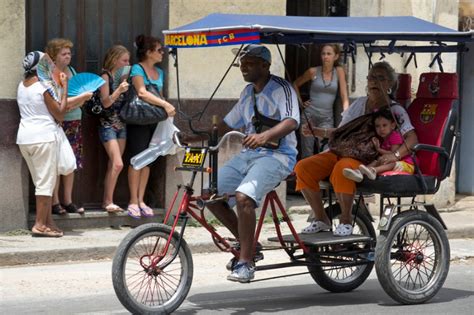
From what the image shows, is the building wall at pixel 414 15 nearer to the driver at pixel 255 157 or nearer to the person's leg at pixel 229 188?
the driver at pixel 255 157

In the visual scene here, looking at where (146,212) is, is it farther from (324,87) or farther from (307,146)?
(324,87)

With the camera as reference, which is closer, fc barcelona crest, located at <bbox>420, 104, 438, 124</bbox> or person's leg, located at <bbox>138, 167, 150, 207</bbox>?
fc barcelona crest, located at <bbox>420, 104, 438, 124</bbox>

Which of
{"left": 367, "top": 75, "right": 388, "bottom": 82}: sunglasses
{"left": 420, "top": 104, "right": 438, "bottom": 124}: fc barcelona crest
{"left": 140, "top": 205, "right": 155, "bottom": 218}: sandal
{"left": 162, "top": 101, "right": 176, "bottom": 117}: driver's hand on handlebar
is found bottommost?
{"left": 140, "top": 205, "right": 155, "bottom": 218}: sandal

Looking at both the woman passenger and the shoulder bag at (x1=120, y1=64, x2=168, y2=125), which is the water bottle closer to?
the shoulder bag at (x1=120, y1=64, x2=168, y2=125)

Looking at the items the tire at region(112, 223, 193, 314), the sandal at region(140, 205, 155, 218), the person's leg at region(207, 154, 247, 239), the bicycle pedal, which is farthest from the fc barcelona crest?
the sandal at region(140, 205, 155, 218)

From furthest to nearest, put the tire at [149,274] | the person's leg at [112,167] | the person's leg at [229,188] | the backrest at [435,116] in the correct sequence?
1. the person's leg at [112,167]
2. the backrest at [435,116]
3. the person's leg at [229,188]
4. the tire at [149,274]

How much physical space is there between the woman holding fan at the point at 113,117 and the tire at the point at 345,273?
355 centimetres

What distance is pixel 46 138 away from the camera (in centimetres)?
1123

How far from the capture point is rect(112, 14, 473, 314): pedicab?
785cm

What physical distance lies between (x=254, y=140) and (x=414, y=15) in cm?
670

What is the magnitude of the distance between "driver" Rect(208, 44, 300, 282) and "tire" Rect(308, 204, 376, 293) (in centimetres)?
95

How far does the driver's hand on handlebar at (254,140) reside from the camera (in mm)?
8016

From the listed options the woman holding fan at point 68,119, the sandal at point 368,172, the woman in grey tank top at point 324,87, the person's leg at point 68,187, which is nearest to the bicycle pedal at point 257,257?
the sandal at point 368,172

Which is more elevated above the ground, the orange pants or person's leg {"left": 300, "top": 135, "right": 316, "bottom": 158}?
the orange pants
